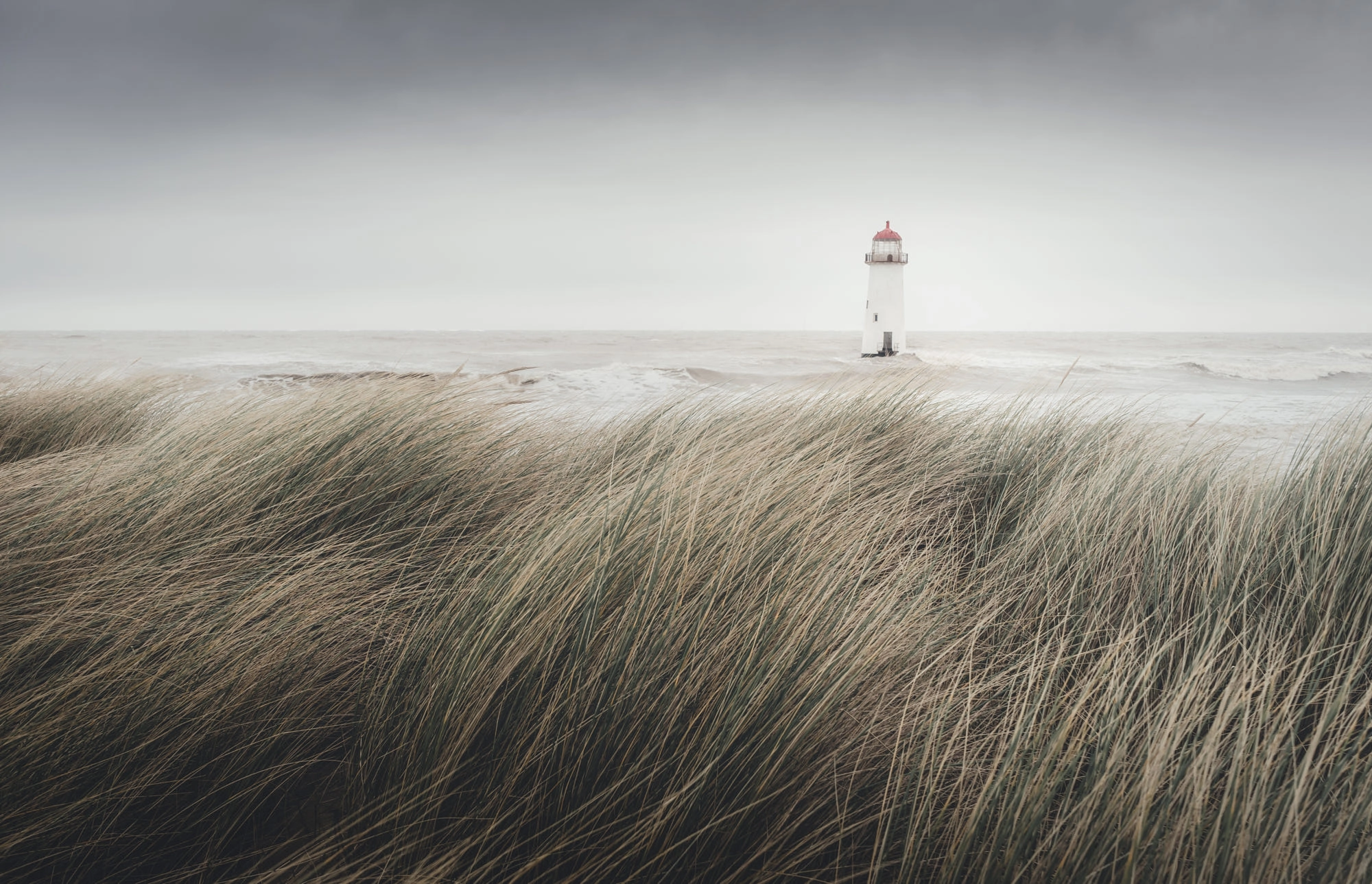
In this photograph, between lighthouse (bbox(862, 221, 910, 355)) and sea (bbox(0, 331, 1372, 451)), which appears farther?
lighthouse (bbox(862, 221, 910, 355))

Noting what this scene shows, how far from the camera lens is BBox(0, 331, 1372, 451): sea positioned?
204 inches

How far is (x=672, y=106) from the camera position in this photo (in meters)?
48.7

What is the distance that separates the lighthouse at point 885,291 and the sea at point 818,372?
2227mm

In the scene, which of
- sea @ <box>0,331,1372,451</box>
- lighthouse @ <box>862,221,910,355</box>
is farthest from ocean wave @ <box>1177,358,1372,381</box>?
lighthouse @ <box>862,221,910,355</box>

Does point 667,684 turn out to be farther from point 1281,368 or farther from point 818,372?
point 1281,368

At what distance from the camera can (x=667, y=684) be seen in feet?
3.73

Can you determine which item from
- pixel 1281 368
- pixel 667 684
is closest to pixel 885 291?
pixel 1281 368

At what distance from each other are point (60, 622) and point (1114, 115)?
6300 cm

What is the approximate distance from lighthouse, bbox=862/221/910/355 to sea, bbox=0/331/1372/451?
7.31 ft

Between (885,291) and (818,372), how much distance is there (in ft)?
29.1

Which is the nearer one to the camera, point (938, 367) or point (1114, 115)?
point (938, 367)

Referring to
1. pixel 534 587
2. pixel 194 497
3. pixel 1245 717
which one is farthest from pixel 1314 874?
pixel 194 497

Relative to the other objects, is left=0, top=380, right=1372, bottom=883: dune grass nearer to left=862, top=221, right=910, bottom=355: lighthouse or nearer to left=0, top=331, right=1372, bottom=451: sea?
left=0, top=331, right=1372, bottom=451: sea

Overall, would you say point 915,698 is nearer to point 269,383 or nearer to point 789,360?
point 269,383
